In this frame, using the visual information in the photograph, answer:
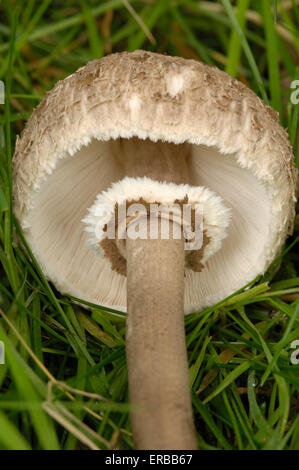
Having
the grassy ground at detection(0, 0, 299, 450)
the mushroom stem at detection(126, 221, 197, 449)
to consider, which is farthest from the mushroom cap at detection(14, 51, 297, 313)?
the mushroom stem at detection(126, 221, 197, 449)

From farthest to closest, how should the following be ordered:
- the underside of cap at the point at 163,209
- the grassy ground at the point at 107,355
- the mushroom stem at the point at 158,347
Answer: the underside of cap at the point at 163,209 → the grassy ground at the point at 107,355 → the mushroom stem at the point at 158,347

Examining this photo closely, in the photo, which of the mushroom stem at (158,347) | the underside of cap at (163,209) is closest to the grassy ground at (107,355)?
the mushroom stem at (158,347)

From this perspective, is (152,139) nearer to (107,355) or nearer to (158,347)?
A: (158,347)

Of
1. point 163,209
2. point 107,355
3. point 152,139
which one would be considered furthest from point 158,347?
point 152,139

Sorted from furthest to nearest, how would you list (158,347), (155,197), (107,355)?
(107,355) < (155,197) < (158,347)

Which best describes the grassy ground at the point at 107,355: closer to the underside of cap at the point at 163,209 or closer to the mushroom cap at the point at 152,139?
the mushroom cap at the point at 152,139

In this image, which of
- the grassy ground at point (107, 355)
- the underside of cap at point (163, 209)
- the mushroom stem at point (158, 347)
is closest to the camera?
the mushroom stem at point (158, 347)
